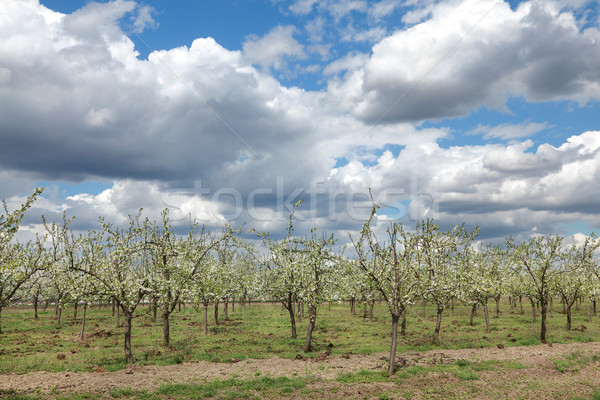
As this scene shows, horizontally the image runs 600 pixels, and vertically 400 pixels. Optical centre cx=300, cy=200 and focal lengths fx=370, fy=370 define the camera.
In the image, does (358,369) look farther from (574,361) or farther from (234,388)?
(574,361)

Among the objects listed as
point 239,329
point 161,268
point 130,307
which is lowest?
point 239,329

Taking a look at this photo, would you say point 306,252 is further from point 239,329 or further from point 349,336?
point 239,329

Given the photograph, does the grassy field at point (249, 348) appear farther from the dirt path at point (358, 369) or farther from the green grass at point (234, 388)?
the dirt path at point (358, 369)

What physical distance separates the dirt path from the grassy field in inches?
21.9

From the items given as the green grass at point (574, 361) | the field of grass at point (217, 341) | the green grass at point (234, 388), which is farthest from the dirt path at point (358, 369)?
the field of grass at point (217, 341)

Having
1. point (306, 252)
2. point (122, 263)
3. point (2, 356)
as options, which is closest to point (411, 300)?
point (306, 252)

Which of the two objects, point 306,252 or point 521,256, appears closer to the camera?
point 306,252

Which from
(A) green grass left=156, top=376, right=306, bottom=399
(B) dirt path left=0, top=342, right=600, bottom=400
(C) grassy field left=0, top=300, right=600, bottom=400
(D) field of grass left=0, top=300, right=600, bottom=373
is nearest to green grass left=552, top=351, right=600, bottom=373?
(C) grassy field left=0, top=300, right=600, bottom=400

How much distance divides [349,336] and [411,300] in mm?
18372

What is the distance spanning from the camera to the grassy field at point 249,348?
826 inches

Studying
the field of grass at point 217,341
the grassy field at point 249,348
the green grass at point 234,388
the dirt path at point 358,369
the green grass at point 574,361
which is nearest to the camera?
the green grass at point 234,388

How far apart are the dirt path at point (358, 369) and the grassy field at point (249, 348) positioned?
56cm

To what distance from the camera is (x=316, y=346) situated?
34.1 metres

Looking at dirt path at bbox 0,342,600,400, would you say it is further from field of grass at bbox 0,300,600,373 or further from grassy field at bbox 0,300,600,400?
field of grass at bbox 0,300,600,373
